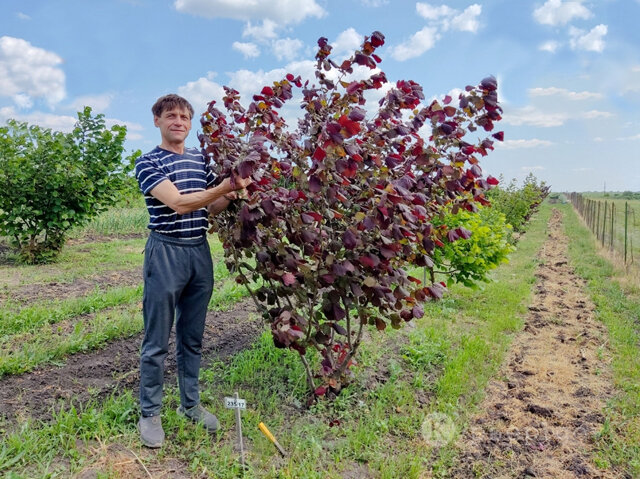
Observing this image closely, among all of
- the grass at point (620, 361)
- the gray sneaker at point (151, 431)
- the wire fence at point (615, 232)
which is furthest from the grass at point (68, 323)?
the wire fence at point (615, 232)

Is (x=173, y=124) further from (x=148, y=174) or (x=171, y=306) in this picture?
(x=171, y=306)

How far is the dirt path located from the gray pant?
1.93 meters

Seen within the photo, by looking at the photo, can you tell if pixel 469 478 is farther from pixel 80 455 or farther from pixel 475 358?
pixel 80 455

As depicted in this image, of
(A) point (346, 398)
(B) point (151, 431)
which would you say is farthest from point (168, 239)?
(A) point (346, 398)

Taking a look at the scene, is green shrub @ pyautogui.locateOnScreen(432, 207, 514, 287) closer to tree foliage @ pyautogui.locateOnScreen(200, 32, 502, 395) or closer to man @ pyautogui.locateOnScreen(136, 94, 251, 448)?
tree foliage @ pyautogui.locateOnScreen(200, 32, 502, 395)

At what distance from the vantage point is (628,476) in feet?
10.5

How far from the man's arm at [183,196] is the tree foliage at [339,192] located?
160 millimetres

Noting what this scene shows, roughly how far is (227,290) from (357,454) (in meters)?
3.81

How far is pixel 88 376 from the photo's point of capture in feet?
13.1

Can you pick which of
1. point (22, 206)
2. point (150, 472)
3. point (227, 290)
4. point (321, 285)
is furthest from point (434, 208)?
point (22, 206)

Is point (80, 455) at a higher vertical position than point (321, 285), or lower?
lower

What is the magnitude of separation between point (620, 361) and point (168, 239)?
4.78 m

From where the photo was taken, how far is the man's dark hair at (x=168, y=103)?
120 inches

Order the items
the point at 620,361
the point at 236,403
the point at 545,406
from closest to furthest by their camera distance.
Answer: the point at 236,403 → the point at 545,406 → the point at 620,361
